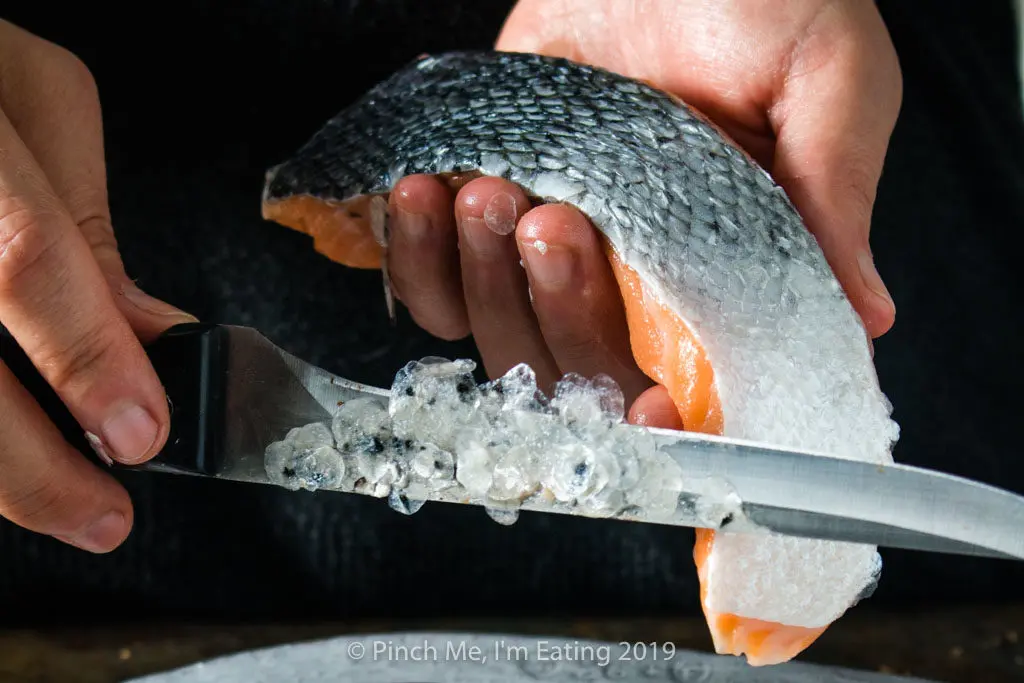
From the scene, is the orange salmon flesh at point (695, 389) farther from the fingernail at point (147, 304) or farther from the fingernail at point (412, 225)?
the fingernail at point (147, 304)

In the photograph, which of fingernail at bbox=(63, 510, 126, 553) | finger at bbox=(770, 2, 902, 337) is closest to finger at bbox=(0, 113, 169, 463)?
fingernail at bbox=(63, 510, 126, 553)

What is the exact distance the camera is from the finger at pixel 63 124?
2.18 feet

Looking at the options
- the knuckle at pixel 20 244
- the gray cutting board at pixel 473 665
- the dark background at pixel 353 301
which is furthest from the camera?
the dark background at pixel 353 301

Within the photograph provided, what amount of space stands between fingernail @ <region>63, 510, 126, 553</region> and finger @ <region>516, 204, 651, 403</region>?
0.33 m

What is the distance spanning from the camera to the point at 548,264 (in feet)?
2.15

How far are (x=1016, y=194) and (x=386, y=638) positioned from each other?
37.0 inches

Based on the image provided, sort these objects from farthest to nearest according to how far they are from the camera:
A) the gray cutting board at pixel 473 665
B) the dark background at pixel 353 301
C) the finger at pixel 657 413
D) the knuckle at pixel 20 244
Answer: the dark background at pixel 353 301
the gray cutting board at pixel 473 665
the finger at pixel 657 413
the knuckle at pixel 20 244

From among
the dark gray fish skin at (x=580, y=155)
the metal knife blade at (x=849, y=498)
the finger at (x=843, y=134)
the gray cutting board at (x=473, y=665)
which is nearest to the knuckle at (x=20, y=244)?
the metal knife blade at (x=849, y=498)

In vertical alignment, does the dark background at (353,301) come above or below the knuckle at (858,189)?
below

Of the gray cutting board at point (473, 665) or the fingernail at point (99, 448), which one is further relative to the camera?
the gray cutting board at point (473, 665)

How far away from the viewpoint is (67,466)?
58 cm

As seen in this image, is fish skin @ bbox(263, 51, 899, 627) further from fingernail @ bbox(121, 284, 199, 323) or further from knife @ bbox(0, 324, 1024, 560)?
fingernail @ bbox(121, 284, 199, 323)

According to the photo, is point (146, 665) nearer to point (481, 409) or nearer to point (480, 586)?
point (480, 586)

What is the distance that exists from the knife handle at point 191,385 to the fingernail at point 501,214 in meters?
0.21
